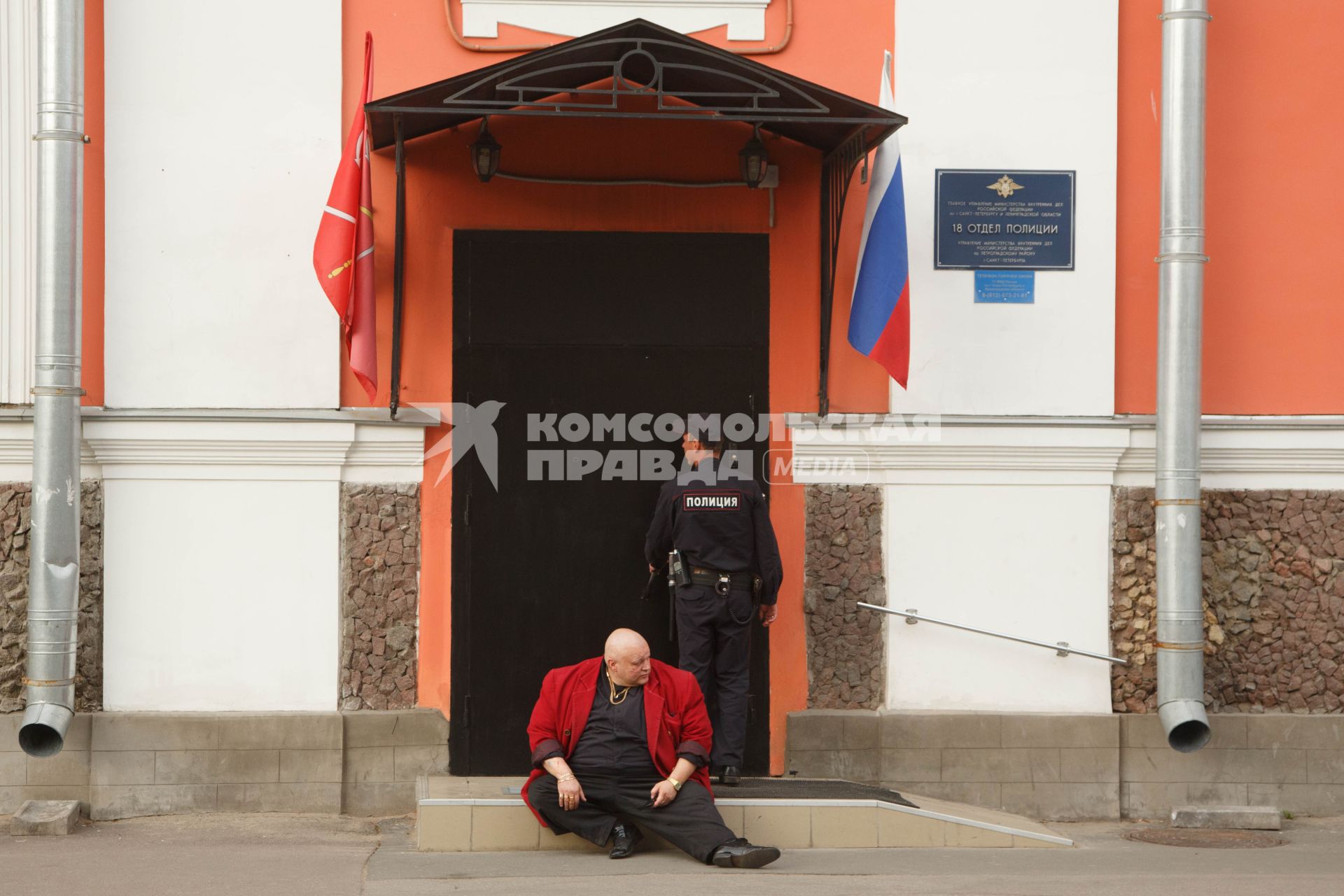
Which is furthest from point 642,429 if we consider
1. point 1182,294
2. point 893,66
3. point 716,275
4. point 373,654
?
point 1182,294

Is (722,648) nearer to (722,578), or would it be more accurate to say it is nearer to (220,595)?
(722,578)

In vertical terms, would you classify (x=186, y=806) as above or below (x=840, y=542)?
below

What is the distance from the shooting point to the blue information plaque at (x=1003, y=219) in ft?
24.8

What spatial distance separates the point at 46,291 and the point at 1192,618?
6.22 metres

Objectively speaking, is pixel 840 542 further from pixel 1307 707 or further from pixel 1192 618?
pixel 1307 707

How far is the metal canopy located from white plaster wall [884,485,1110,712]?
938 mm

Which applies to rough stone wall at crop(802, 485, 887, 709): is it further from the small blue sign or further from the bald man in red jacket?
the bald man in red jacket

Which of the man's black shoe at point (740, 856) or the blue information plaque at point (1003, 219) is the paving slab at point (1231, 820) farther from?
the blue information plaque at point (1003, 219)

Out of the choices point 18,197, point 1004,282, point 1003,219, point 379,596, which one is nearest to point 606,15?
point 1003,219

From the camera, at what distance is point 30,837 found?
6723 millimetres

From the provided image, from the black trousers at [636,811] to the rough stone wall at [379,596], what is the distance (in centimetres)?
147

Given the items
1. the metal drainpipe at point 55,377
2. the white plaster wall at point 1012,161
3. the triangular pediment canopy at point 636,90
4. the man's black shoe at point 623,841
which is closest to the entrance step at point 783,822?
the man's black shoe at point 623,841

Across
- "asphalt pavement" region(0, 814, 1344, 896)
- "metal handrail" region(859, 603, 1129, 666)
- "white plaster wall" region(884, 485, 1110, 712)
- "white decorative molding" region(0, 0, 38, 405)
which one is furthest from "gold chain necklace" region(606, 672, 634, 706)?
"white decorative molding" region(0, 0, 38, 405)

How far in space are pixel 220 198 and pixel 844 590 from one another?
398 cm
